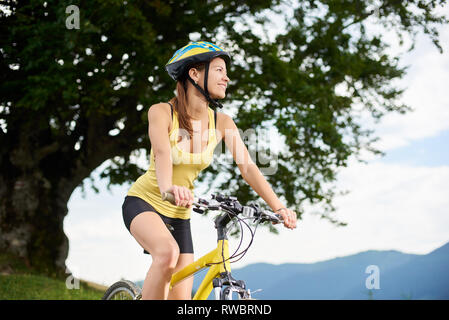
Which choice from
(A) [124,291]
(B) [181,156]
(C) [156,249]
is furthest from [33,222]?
(C) [156,249]

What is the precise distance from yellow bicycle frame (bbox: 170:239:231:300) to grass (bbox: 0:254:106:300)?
8050 mm

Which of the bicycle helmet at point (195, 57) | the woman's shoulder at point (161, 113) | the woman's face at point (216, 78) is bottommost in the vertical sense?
the woman's shoulder at point (161, 113)

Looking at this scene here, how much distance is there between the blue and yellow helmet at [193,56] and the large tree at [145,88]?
6.75m

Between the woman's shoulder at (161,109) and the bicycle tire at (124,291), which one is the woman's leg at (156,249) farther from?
the bicycle tire at (124,291)

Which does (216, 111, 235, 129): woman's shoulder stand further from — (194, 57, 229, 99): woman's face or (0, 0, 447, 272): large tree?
(0, 0, 447, 272): large tree

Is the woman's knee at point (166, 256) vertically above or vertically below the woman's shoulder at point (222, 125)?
below

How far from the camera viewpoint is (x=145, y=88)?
1227 cm

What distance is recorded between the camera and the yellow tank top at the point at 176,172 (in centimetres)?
366

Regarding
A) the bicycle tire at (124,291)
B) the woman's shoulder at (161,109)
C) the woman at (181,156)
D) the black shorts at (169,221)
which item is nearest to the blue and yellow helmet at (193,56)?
the woman at (181,156)

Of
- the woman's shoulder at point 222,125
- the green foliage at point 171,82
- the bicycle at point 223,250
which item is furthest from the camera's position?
the green foliage at point 171,82

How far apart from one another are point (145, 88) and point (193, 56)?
28.7ft

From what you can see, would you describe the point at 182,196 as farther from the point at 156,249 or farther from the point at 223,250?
the point at 156,249

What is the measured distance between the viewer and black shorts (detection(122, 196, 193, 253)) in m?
3.63

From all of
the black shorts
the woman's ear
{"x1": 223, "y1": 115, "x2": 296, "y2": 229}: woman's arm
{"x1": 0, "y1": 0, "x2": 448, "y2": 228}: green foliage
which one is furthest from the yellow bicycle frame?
{"x1": 0, "y1": 0, "x2": 448, "y2": 228}: green foliage
